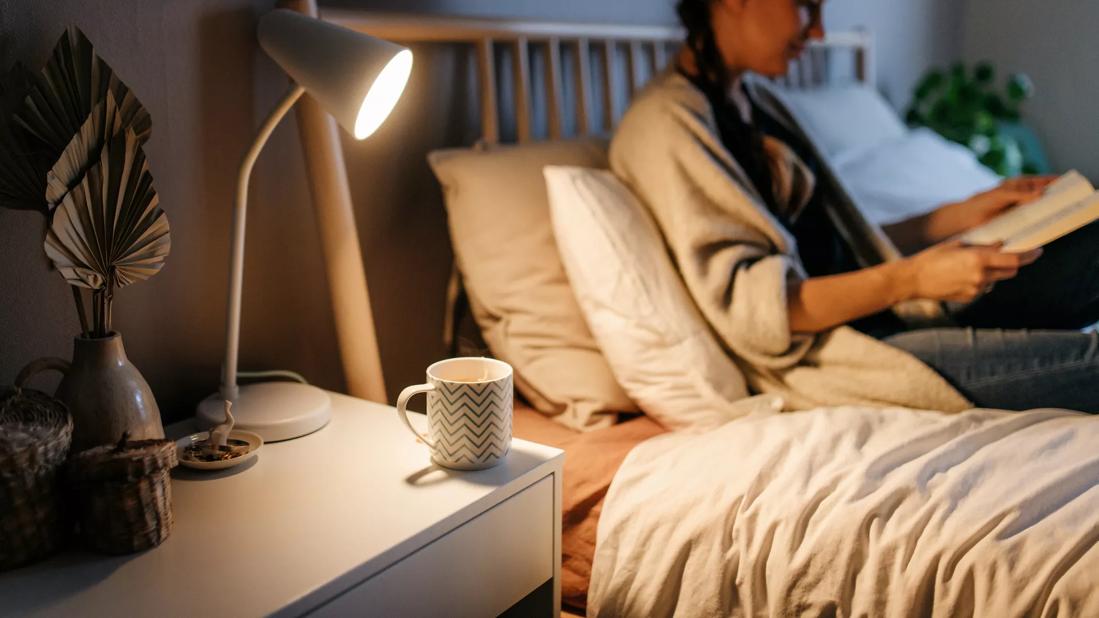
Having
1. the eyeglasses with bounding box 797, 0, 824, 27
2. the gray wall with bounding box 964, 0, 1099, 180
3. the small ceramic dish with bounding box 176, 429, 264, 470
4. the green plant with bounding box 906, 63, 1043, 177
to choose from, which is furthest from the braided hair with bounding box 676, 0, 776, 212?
the gray wall with bounding box 964, 0, 1099, 180

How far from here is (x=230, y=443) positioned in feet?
3.16

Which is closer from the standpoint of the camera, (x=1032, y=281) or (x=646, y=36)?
(x=1032, y=281)

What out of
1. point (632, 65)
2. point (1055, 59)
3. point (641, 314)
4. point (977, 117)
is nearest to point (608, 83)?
point (632, 65)

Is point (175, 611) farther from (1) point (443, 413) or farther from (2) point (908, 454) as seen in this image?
(2) point (908, 454)

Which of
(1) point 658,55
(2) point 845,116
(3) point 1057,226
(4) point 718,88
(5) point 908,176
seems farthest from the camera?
(2) point 845,116

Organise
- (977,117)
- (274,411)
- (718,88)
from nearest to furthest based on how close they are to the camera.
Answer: (274,411) → (718,88) → (977,117)

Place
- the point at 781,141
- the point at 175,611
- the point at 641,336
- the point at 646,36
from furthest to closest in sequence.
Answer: the point at 646,36
the point at 781,141
the point at 641,336
the point at 175,611

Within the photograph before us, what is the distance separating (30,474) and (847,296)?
0.96 m

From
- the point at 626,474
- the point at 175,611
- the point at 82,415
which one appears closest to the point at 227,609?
the point at 175,611

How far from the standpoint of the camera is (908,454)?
1.00 meters

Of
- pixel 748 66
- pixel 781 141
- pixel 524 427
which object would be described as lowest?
pixel 524 427

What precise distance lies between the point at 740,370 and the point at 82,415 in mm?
835

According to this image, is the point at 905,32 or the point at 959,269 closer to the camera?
the point at 959,269

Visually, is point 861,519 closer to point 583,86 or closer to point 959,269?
point 959,269
